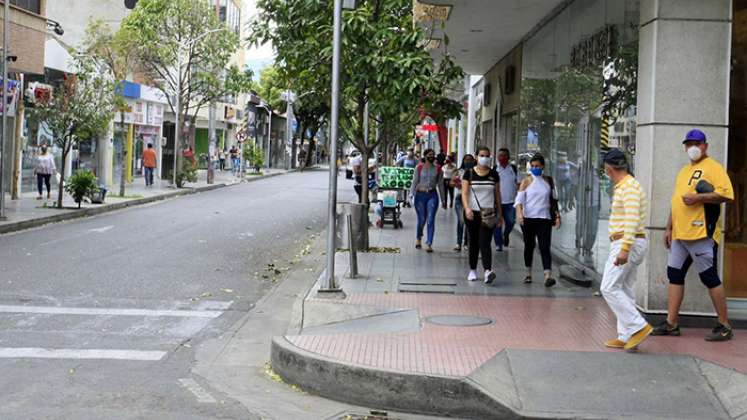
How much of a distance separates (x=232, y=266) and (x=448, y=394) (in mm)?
8480

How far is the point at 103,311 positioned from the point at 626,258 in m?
6.19

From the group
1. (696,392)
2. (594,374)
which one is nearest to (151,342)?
(594,374)

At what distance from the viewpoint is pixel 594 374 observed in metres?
7.01

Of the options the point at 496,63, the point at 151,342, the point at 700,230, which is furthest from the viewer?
the point at 496,63

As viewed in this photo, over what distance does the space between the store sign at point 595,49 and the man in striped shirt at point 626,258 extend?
436 centimetres

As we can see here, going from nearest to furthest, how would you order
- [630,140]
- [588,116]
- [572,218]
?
[630,140] < [588,116] < [572,218]

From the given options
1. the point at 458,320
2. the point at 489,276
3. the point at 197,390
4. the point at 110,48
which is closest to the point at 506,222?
the point at 489,276

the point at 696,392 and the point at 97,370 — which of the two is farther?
the point at 97,370

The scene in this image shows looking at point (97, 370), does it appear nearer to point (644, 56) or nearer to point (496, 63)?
point (644, 56)

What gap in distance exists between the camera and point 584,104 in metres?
13.1

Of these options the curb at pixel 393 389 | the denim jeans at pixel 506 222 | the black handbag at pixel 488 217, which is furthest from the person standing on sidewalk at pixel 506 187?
the curb at pixel 393 389

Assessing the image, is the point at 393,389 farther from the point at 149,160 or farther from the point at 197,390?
the point at 149,160

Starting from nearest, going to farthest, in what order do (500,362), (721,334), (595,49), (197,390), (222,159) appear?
(197,390) → (500,362) → (721,334) → (595,49) → (222,159)

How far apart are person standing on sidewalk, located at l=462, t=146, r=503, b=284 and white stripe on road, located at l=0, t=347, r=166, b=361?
5.11 m
